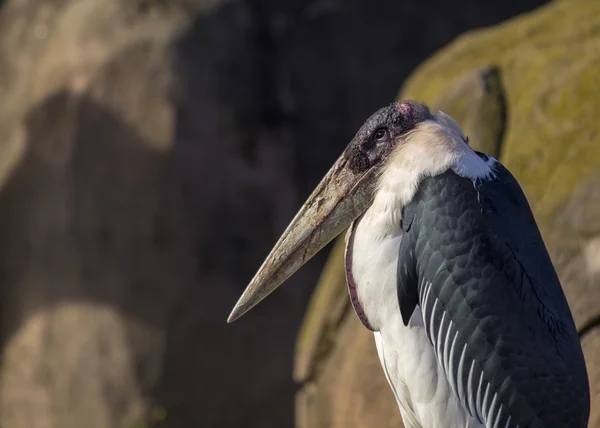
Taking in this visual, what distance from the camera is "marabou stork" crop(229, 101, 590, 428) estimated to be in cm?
289

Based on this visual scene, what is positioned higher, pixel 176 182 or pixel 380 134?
pixel 176 182

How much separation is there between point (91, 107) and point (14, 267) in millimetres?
1107

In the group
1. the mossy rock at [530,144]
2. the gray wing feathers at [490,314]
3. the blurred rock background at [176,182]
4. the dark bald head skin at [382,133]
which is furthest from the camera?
the blurred rock background at [176,182]

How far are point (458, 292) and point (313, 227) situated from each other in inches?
24.6

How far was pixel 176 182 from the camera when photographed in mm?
6273

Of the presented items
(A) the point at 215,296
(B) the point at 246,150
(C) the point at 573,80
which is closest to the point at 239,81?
(B) the point at 246,150

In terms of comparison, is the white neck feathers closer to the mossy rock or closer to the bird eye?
the bird eye

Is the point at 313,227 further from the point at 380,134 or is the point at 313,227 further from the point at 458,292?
the point at 458,292

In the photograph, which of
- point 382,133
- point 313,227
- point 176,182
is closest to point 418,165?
point 382,133

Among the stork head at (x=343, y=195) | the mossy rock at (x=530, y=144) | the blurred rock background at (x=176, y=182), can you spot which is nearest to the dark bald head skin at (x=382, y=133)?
the stork head at (x=343, y=195)

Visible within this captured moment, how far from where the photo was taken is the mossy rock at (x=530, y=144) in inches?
152

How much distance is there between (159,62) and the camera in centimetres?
628

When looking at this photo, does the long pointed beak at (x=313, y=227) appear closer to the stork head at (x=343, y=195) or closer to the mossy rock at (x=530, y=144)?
the stork head at (x=343, y=195)

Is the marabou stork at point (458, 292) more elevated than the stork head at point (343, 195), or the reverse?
the stork head at point (343, 195)
